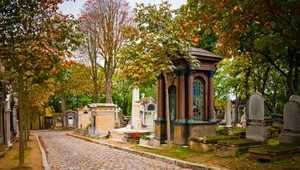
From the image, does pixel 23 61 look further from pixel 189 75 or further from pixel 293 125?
pixel 293 125

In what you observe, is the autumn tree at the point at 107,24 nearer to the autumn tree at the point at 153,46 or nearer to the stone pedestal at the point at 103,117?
the stone pedestal at the point at 103,117

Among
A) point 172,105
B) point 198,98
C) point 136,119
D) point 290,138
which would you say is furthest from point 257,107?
point 136,119

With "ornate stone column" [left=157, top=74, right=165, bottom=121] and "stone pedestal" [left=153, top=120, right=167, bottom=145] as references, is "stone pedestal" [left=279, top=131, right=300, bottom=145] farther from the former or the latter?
"ornate stone column" [left=157, top=74, right=165, bottom=121]

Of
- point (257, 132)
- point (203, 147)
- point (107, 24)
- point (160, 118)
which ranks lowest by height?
point (203, 147)

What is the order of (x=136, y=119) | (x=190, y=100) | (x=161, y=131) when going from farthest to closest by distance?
(x=136, y=119), (x=161, y=131), (x=190, y=100)

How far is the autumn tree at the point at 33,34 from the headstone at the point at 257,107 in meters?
7.34

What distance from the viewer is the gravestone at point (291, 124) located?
35.0ft

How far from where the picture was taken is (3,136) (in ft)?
56.2

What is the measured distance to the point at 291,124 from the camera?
1090cm

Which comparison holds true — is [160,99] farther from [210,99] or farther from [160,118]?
[210,99]

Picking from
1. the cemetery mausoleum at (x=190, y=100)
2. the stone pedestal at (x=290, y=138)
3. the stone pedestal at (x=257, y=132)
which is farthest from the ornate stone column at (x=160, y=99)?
the stone pedestal at (x=290, y=138)

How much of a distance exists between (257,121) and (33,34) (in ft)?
28.6

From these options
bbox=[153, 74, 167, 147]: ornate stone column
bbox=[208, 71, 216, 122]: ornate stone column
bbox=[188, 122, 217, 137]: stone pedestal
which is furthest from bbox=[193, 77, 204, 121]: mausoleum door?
bbox=[153, 74, 167, 147]: ornate stone column

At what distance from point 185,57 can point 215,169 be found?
5573mm
